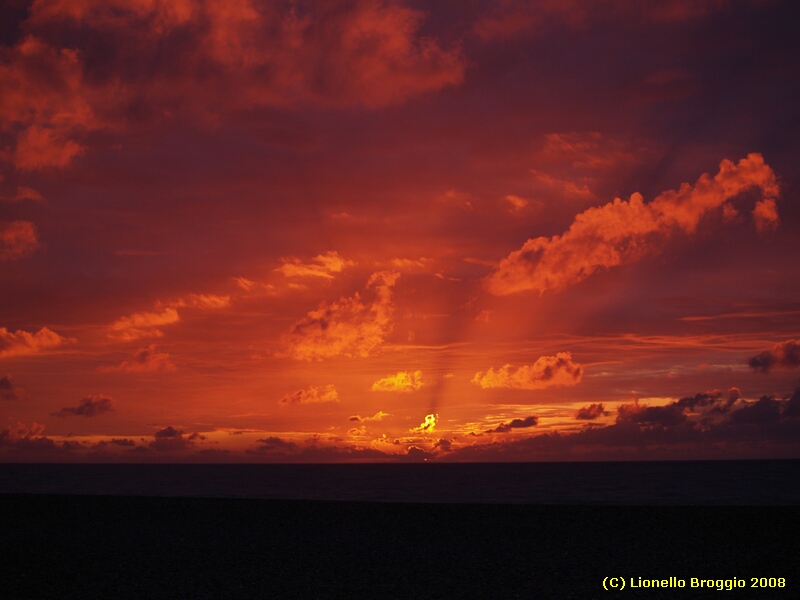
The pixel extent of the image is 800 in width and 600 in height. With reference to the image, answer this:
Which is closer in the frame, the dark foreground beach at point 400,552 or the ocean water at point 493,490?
the dark foreground beach at point 400,552

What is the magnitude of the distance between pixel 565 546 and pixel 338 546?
8.99 metres

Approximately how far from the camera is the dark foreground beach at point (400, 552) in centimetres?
1958

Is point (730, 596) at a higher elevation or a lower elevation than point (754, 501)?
higher

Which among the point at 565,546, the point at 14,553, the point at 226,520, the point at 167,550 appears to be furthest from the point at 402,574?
the point at 226,520

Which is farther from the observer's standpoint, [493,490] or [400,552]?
[493,490]

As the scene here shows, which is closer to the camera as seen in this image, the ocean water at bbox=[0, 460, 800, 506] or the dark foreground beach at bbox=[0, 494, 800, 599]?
the dark foreground beach at bbox=[0, 494, 800, 599]

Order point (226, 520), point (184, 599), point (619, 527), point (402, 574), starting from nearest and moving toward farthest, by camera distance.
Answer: point (184, 599)
point (402, 574)
point (619, 527)
point (226, 520)

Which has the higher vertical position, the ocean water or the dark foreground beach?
the dark foreground beach

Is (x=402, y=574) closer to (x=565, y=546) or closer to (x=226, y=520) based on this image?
(x=565, y=546)

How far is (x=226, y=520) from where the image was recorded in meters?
36.7

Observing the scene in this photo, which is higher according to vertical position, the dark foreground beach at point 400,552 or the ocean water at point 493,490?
the dark foreground beach at point 400,552

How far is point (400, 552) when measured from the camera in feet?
84.2

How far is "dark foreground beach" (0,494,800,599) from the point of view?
64.2 ft

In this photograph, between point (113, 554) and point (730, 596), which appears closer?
point (730, 596)
